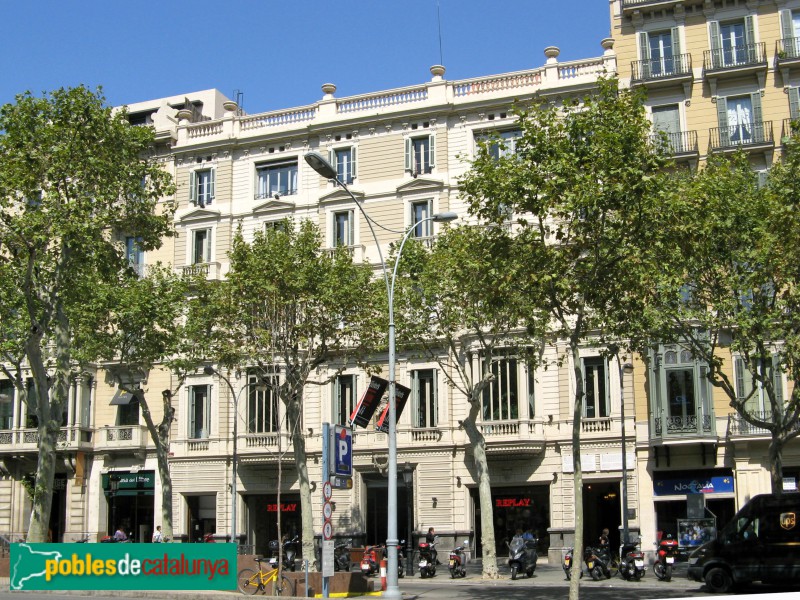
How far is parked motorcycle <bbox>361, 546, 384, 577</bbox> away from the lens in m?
31.8

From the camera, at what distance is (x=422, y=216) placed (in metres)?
42.4

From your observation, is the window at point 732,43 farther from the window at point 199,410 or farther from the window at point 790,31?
the window at point 199,410

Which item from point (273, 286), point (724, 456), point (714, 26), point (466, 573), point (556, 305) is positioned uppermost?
point (714, 26)

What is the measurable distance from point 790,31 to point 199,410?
29685 mm

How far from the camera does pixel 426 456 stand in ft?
133

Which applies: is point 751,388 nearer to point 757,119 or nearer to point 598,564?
point 598,564

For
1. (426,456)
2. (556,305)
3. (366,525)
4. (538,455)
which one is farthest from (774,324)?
(366,525)

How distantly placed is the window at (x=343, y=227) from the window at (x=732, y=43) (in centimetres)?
1636

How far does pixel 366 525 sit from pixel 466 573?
25.6 ft

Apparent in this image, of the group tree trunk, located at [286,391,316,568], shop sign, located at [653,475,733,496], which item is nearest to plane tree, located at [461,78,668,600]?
tree trunk, located at [286,391,316,568]

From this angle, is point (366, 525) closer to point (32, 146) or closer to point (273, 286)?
point (273, 286)

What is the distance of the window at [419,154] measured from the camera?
1676 inches

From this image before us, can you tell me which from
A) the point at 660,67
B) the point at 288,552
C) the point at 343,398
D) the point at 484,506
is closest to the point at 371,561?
the point at 288,552

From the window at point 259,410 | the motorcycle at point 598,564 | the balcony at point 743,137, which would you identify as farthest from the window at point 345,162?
the motorcycle at point 598,564
